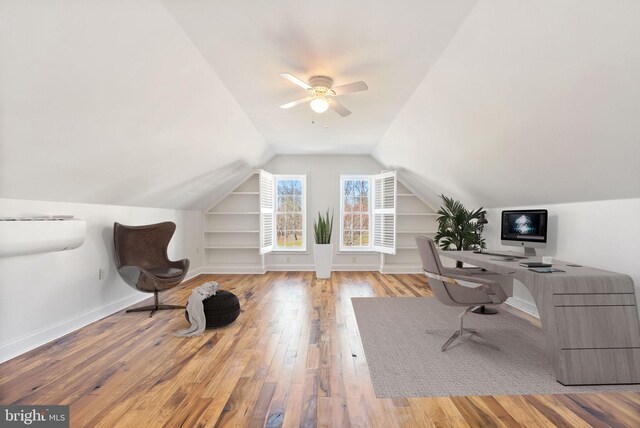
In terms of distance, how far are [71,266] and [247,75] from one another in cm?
249

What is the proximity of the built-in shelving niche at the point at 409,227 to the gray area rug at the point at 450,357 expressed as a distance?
264 centimetres

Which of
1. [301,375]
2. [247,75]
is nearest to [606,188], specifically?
[301,375]

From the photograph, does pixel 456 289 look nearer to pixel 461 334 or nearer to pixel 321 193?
pixel 461 334

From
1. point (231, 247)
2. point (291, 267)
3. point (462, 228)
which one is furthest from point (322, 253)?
point (462, 228)

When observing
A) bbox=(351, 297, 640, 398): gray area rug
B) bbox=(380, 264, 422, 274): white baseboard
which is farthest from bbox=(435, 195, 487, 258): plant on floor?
bbox=(380, 264, 422, 274): white baseboard

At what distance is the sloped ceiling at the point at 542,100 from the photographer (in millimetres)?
1800

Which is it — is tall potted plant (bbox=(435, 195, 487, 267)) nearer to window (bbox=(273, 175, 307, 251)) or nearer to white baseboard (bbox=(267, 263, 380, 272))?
white baseboard (bbox=(267, 263, 380, 272))

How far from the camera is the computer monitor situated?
11.6 feet

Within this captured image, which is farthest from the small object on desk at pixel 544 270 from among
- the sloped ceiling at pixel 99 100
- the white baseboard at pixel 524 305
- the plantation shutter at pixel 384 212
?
the plantation shutter at pixel 384 212

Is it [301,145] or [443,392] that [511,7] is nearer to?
[443,392]

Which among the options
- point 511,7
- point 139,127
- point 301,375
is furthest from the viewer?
point 139,127

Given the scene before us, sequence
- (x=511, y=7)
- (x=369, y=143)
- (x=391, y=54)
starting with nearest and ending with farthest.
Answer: (x=511, y=7), (x=391, y=54), (x=369, y=143)

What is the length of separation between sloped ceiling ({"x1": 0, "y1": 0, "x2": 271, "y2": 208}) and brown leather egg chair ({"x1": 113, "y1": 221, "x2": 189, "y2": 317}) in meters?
0.43

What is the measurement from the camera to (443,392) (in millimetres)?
2197
